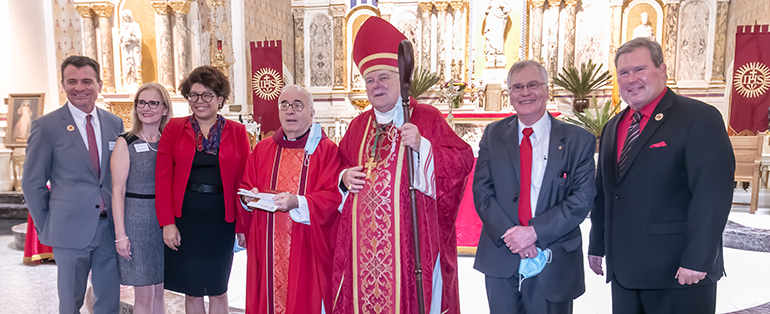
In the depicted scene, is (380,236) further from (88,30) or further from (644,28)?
(88,30)

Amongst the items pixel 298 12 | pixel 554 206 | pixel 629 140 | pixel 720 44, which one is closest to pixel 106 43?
pixel 298 12

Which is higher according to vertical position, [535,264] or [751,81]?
[751,81]

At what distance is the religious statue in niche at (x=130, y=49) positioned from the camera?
930 cm

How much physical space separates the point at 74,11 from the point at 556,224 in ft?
36.6

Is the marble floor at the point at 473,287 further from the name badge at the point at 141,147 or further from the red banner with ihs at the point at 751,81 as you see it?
the red banner with ihs at the point at 751,81

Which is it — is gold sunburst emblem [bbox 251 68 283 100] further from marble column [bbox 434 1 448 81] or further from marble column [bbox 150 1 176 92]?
marble column [bbox 434 1 448 81]

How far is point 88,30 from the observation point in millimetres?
9586

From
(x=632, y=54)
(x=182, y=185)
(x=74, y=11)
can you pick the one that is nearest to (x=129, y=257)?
(x=182, y=185)

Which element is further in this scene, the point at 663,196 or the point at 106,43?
the point at 106,43

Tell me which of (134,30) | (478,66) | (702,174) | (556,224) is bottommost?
(556,224)

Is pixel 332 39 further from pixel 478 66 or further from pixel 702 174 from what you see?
pixel 702 174

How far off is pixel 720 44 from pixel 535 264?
10.2 m

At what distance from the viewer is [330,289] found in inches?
91.7

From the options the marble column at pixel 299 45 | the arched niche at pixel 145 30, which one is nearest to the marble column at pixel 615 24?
the marble column at pixel 299 45
